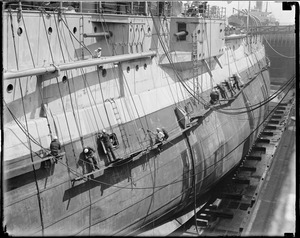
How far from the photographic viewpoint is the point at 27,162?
36.4 ft

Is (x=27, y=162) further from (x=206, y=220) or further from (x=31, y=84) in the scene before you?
(x=206, y=220)

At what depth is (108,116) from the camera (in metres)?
14.4

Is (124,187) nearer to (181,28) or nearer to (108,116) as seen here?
(108,116)

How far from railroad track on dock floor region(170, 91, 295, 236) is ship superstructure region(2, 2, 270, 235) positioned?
0.80m

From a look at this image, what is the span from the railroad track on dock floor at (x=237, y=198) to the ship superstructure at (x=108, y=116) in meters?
0.80

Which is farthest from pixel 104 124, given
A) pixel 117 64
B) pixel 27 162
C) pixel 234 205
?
pixel 234 205

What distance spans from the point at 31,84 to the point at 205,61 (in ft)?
41.7

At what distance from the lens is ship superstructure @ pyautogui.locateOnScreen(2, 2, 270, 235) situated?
1132 centimetres

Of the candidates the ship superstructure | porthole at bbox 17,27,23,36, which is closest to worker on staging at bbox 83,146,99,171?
the ship superstructure

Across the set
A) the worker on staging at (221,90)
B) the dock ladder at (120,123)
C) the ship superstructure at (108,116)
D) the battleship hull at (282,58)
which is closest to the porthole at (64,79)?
the ship superstructure at (108,116)

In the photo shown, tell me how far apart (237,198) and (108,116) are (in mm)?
9004

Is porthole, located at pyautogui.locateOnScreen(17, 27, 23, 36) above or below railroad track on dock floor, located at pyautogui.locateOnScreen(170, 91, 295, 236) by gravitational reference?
above

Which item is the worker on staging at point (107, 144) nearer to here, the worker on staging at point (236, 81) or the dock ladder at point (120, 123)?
the dock ladder at point (120, 123)

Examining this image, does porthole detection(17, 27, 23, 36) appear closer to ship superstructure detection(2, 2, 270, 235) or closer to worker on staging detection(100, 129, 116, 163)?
ship superstructure detection(2, 2, 270, 235)
